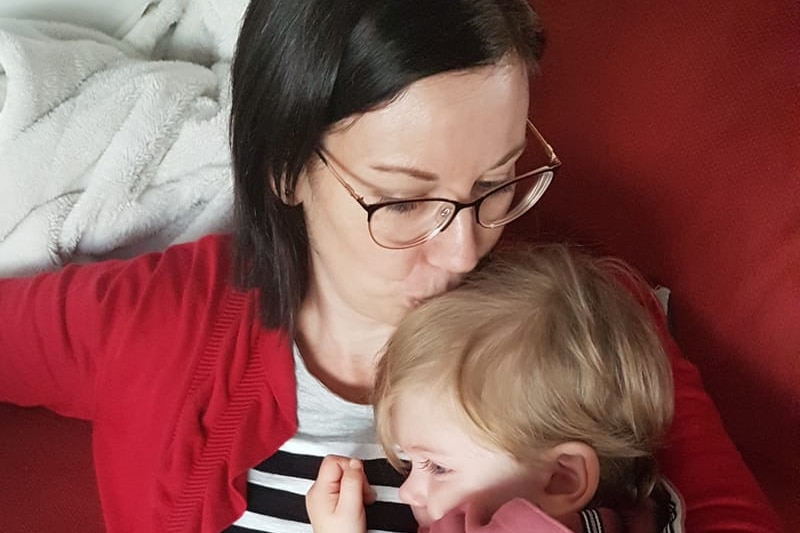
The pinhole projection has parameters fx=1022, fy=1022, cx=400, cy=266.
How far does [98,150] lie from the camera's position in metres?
1.39

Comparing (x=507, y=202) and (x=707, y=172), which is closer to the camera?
(x=507, y=202)

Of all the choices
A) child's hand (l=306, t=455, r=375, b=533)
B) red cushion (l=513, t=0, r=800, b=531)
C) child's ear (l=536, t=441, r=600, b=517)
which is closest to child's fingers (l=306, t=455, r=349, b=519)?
child's hand (l=306, t=455, r=375, b=533)

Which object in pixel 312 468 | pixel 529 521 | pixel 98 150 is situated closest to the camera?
pixel 529 521

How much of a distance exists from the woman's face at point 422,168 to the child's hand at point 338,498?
0.60ft

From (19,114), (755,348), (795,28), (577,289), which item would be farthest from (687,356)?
(19,114)

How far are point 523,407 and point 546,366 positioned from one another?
0.04 metres

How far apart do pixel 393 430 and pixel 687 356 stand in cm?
40

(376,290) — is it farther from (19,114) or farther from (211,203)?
(19,114)

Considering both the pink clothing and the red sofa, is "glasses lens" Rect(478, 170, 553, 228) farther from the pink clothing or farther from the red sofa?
the pink clothing

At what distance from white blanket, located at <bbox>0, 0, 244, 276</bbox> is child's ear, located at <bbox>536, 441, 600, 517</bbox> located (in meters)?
0.66

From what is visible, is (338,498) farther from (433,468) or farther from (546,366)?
(546,366)

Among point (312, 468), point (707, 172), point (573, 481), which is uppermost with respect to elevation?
point (707, 172)

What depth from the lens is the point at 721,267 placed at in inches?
45.9

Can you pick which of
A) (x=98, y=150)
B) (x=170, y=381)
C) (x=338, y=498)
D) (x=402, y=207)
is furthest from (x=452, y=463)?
(x=98, y=150)
